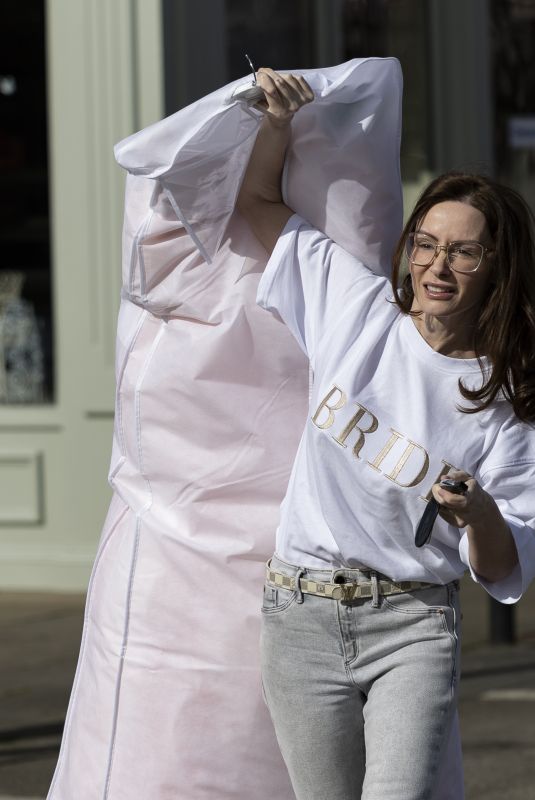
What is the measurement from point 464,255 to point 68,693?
12.0 feet

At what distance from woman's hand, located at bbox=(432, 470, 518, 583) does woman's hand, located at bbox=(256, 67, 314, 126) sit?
802 mm

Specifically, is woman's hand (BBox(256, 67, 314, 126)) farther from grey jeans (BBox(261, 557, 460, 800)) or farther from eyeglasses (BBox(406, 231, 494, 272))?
grey jeans (BBox(261, 557, 460, 800))

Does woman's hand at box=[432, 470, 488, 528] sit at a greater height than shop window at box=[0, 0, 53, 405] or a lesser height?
lesser

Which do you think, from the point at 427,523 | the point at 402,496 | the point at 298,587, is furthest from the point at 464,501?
the point at 298,587

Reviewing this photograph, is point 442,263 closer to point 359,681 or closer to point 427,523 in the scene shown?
point 427,523

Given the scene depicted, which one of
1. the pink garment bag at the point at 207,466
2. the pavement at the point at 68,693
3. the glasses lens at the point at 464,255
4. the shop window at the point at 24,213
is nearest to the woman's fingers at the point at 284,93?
the pink garment bag at the point at 207,466

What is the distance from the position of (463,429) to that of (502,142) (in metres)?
6.98

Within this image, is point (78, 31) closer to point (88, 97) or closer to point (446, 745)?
point (88, 97)

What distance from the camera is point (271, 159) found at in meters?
2.82

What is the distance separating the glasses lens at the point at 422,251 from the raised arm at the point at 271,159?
1.09 feet

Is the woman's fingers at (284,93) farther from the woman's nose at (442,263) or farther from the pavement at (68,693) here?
the pavement at (68,693)

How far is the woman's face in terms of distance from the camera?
2.58 metres

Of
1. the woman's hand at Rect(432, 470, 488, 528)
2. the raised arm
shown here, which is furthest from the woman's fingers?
the woman's hand at Rect(432, 470, 488, 528)

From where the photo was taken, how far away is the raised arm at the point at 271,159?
2.70 m
